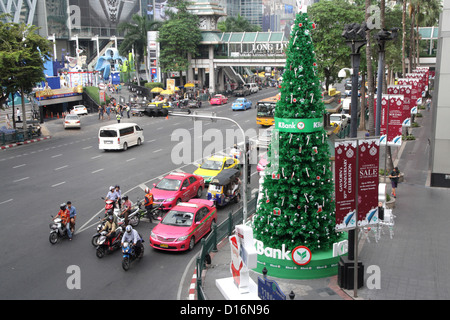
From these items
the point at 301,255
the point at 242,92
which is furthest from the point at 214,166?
the point at 242,92

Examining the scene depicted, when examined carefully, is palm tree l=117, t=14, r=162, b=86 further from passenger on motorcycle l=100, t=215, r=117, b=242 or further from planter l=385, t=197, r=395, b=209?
passenger on motorcycle l=100, t=215, r=117, b=242

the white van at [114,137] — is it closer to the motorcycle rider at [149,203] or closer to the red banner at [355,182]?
the motorcycle rider at [149,203]

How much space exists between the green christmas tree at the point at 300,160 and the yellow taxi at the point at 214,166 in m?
11.3

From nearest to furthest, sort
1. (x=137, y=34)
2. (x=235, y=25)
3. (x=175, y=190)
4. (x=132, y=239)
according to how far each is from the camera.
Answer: (x=132, y=239), (x=175, y=190), (x=137, y=34), (x=235, y=25)

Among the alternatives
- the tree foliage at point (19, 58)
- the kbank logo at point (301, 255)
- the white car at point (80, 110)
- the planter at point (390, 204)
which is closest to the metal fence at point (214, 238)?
the kbank logo at point (301, 255)

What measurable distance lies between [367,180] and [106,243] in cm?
928

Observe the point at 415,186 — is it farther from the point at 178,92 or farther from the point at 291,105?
the point at 178,92

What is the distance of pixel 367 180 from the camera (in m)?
13.4

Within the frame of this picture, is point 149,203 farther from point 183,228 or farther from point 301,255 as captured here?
point 301,255

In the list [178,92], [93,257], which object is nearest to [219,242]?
[93,257]

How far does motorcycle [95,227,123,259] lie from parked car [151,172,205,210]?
165 inches

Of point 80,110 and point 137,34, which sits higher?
point 137,34

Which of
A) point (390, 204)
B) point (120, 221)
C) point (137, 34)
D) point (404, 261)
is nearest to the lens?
point (404, 261)

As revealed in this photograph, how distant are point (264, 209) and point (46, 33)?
7914 cm
